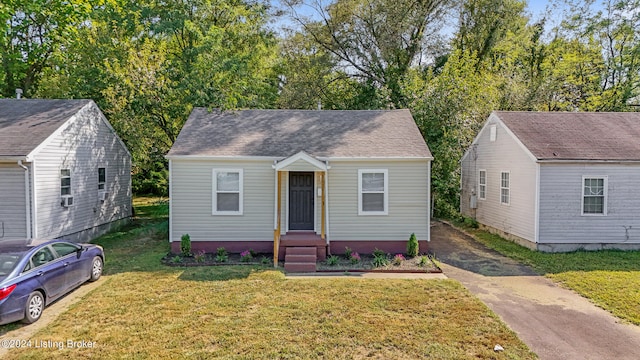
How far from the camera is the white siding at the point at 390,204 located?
11758mm

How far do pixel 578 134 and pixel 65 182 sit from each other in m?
18.8

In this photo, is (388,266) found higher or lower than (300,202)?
lower

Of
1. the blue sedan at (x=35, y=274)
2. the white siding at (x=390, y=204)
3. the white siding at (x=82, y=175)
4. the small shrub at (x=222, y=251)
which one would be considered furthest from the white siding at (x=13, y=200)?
the white siding at (x=390, y=204)

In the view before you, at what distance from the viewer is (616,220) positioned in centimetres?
1205

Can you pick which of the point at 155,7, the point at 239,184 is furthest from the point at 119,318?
the point at 155,7

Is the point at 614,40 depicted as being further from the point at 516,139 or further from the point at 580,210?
the point at 580,210

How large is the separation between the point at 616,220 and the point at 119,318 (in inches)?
583

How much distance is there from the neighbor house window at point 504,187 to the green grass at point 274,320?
6730 mm

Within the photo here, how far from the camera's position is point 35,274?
7039 mm

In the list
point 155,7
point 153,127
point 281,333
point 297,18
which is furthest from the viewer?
point 297,18

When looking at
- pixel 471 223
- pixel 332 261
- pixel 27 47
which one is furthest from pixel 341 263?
pixel 27 47

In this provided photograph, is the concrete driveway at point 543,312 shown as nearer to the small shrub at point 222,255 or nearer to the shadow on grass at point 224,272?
the shadow on grass at point 224,272

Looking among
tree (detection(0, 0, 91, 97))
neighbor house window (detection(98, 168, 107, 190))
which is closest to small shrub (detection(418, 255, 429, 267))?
neighbor house window (detection(98, 168, 107, 190))

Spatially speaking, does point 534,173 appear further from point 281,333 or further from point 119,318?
point 119,318
